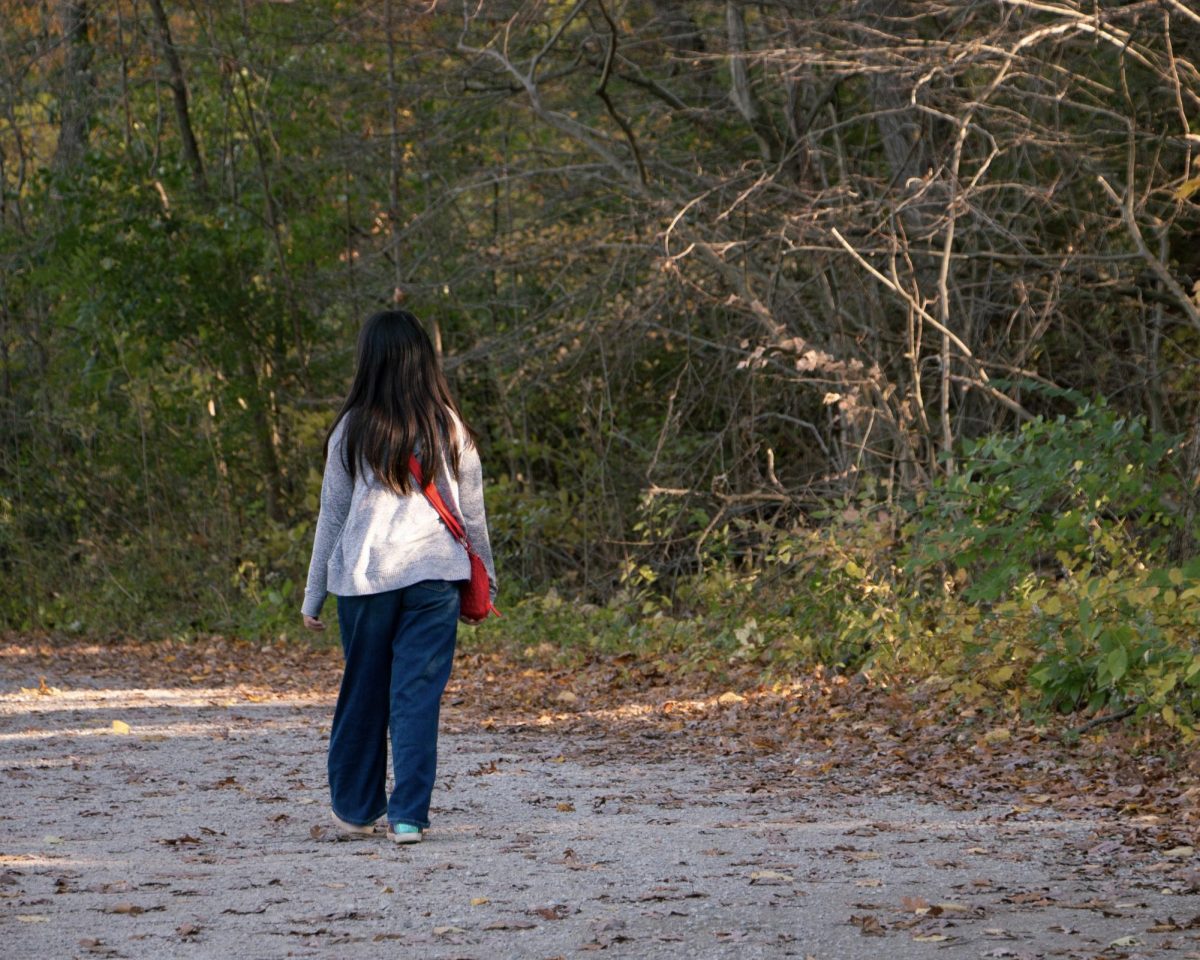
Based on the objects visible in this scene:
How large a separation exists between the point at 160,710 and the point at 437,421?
19.0 feet

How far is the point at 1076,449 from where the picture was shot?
33.6 ft

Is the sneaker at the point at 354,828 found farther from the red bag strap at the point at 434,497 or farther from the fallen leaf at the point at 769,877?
the fallen leaf at the point at 769,877

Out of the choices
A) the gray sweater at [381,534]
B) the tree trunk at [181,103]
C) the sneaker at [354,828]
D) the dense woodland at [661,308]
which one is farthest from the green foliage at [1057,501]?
the tree trunk at [181,103]

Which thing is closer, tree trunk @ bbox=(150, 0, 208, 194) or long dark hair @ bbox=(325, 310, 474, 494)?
long dark hair @ bbox=(325, 310, 474, 494)

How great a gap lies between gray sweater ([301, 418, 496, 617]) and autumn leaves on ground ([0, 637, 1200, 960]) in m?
0.97

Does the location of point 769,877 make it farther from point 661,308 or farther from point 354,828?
point 661,308

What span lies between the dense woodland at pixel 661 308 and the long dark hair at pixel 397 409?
337cm

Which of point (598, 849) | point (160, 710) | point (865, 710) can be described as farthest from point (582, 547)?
point (598, 849)

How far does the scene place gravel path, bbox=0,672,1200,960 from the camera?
480 cm

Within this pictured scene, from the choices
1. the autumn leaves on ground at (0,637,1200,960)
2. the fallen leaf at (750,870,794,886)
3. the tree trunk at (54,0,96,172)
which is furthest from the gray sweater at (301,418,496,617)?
the tree trunk at (54,0,96,172)

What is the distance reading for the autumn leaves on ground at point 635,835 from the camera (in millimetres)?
4898

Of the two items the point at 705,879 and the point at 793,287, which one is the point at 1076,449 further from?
the point at 705,879

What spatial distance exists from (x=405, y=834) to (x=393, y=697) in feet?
1.64

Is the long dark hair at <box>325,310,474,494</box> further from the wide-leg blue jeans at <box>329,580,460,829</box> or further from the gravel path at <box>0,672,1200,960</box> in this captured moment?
the gravel path at <box>0,672,1200,960</box>
